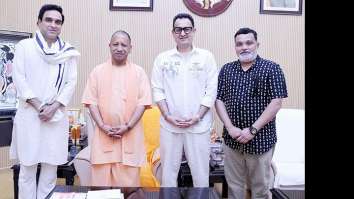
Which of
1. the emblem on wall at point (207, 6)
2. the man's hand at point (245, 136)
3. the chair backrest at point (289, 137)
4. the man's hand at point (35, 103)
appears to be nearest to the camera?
the man's hand at point (245, 136)

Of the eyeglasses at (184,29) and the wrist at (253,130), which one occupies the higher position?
the eyeglasses at (184,29)

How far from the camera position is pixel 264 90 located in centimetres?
259

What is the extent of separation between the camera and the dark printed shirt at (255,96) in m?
2.56

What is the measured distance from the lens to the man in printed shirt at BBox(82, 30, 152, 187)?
282 cm

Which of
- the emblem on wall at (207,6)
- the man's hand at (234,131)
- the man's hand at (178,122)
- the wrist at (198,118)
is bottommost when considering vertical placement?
the man's hand at (234,131)

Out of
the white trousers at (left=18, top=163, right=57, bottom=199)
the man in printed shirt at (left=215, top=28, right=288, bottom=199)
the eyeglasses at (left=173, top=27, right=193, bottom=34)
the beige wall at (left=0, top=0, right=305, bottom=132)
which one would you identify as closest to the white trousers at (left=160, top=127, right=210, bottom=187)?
the man in printed shirt at (left=215, top=28, right=288, bottom=199)

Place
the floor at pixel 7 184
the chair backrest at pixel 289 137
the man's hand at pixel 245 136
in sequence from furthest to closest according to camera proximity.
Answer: the floor at pixel 7 184 < the chair backrest at pixel 289 137 < the man's hand at pixel 245 136

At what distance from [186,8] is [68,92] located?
5.97 ft

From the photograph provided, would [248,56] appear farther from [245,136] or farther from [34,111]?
[34,111]

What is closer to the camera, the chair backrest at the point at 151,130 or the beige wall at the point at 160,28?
the chair backrest at the point at 151,130

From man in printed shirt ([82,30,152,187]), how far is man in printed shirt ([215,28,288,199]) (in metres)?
0.67

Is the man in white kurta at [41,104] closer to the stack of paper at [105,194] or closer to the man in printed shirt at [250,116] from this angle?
the stack of paper at [105,194]

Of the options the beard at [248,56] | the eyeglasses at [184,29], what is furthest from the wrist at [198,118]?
the eyeglasses at [184,29]
